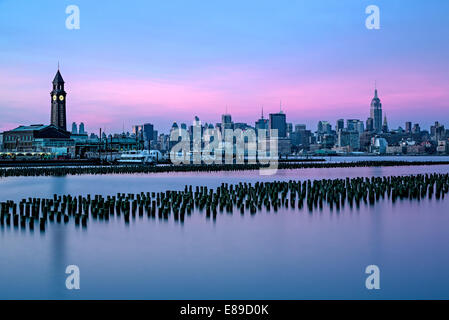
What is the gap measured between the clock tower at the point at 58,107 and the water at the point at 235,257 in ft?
540

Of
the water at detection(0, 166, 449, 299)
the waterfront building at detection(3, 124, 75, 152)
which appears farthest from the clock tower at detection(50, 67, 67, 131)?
the water at detection(0, 166, 449, 299)

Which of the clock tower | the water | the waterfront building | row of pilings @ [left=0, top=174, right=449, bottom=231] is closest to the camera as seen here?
the water

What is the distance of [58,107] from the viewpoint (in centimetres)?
18138

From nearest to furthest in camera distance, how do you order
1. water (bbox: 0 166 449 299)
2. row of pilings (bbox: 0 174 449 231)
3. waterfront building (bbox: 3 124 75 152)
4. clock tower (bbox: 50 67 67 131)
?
water (bbox: 0 166 449 299) → row of pilings (bbox: 0 174 449 231) → waterfront building (bbox: 3 124 75 152) → clock tower (bbox: 50 67 67 131)

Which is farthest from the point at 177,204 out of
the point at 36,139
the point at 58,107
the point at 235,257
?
the point at 58,107

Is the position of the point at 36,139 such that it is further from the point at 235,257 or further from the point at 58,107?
the point at 235,257

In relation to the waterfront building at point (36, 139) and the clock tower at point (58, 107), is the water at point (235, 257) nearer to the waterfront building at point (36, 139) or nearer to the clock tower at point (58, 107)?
the waterfront building at point (36, 139)

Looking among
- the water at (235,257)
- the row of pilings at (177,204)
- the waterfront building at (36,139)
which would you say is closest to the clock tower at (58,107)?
the waterfront building at (36,139)

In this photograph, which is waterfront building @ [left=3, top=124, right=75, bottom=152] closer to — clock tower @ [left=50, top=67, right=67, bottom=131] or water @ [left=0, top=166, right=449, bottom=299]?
clock tower @ [left=50, top=67, right=67, bottom=131]

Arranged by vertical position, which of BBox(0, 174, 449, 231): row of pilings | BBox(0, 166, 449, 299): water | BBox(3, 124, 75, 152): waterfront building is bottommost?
BBox(0, 166, 449, 299): water

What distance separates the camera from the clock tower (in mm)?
181000

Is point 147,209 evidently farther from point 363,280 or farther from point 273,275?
point 363,280

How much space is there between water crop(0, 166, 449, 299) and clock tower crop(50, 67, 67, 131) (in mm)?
164703

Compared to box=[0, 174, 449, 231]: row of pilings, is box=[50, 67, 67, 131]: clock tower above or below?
above
